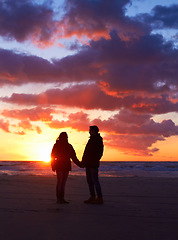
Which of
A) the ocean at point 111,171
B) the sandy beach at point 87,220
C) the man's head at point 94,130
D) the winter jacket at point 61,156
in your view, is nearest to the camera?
the sandy beach at point 87,220

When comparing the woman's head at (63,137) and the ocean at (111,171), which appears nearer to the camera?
the woman's head at (63,137)

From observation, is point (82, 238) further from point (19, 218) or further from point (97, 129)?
point (97, 129)

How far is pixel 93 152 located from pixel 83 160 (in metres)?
0.36

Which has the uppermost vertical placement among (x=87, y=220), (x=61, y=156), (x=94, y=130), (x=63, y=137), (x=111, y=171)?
(x=94, y=130)

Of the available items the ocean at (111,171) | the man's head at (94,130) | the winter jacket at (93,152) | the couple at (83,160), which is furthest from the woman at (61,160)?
the ocean at (111,171)

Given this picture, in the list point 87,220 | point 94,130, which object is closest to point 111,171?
point 94,130

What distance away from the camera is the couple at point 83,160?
7.78 meters

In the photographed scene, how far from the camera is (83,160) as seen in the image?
7.95m

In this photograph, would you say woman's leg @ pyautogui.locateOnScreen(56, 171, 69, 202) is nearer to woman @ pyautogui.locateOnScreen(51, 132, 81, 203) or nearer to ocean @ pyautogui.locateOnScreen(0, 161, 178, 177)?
woman @ pyautogui.locateOnScreen(51, 132, 81, 203)

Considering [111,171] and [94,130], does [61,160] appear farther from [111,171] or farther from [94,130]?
[111,171]

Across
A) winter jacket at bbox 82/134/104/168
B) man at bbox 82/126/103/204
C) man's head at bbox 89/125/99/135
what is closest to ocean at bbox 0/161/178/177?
man at bbox 82/126/103/204

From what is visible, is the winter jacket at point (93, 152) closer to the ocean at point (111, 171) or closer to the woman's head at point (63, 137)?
the woman's head at point (63, 137)

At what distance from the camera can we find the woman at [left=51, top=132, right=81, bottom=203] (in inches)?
306

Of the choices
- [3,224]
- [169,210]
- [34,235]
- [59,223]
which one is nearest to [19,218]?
[3,224]
